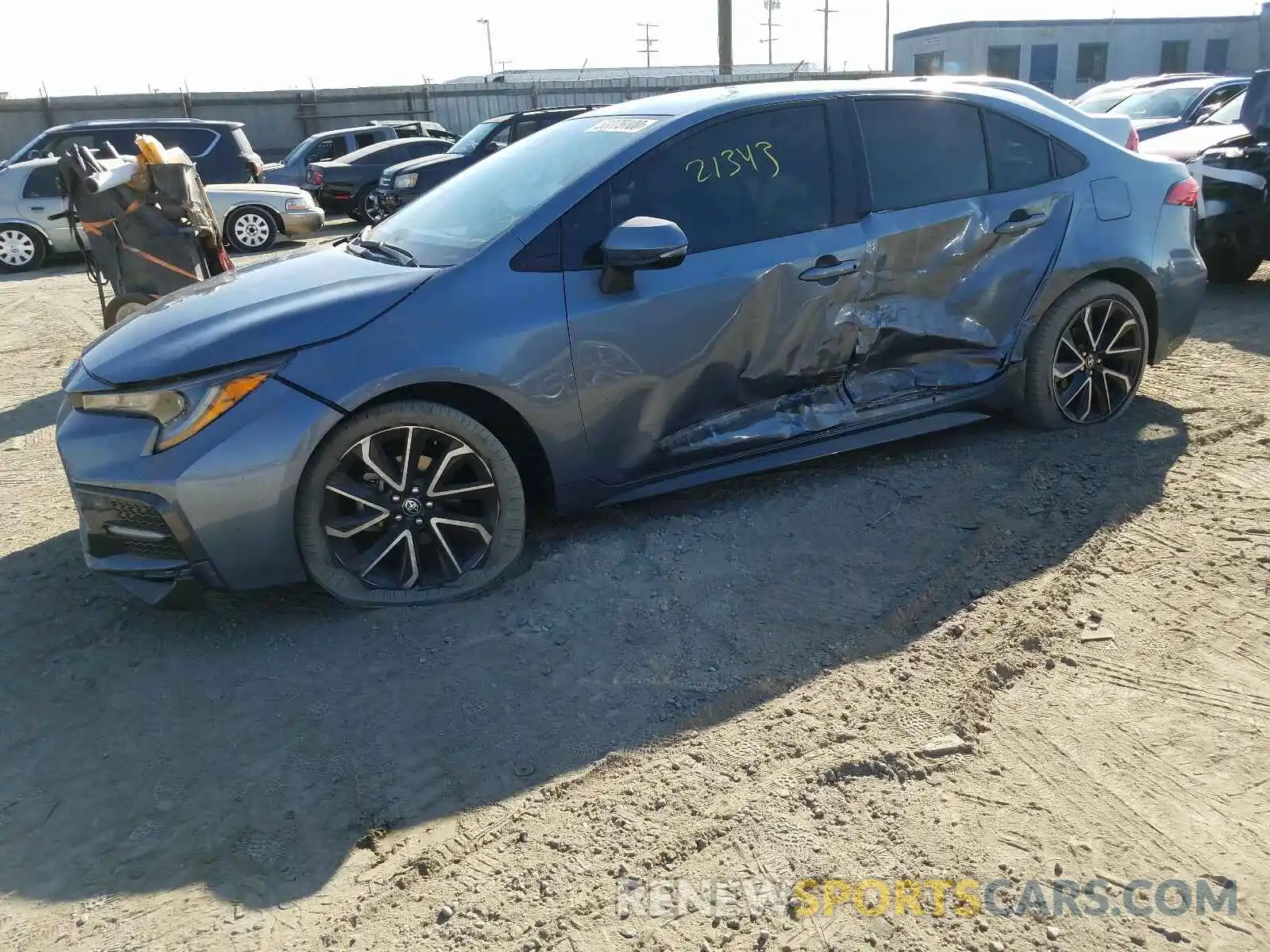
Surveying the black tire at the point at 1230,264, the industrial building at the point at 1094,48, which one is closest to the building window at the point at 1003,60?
the industrial building at the point at 1094,48

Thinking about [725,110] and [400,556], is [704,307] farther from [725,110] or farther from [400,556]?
[400,556]

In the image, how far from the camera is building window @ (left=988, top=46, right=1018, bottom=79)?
130ft

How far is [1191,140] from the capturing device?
8.88 metres

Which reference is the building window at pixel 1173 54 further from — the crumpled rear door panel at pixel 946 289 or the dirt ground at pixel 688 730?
the dirt ground at pixel 688 730

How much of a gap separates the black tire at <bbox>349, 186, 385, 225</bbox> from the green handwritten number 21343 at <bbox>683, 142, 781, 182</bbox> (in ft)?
43.1

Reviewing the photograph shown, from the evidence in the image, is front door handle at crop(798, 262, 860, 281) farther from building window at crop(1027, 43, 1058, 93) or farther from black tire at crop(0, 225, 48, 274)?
building window at crop(1027, 43, 1058, 93)

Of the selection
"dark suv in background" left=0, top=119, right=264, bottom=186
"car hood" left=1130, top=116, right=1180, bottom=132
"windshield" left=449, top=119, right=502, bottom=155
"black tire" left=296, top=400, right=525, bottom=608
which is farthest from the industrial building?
"black tire" left=296, top=400, right=525, bottom=608

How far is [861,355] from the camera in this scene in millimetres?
4172

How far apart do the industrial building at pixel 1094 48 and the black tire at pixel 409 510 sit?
4199cm

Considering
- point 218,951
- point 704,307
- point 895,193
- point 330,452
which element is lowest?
point 218,951

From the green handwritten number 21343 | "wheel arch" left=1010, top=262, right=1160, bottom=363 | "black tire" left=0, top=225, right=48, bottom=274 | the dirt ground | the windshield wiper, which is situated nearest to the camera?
the dirt ground

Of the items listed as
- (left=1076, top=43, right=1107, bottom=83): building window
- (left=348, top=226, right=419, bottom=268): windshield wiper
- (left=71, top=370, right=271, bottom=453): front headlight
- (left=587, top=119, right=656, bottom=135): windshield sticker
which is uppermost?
(left=1076, top=43, right=1107, bottom=83): building window

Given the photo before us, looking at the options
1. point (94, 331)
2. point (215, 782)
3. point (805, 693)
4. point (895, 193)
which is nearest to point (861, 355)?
point (895, 193)

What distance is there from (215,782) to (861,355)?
9.60 ft
